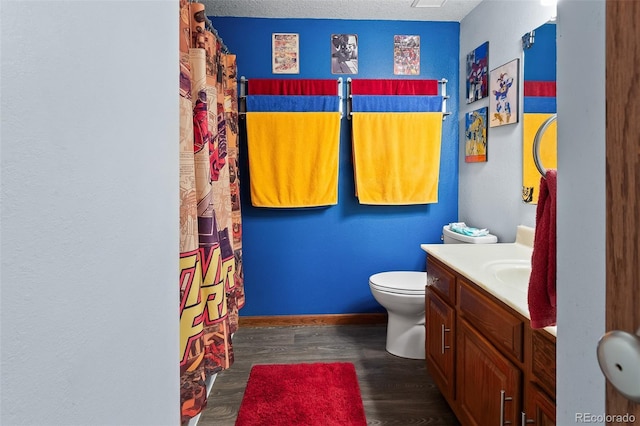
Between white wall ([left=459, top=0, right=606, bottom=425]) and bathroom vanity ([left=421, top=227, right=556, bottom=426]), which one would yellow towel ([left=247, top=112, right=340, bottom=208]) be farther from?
white wall ([left=459, top=0, right=606, bottom=425])

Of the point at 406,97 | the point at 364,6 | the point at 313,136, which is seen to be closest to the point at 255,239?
the point at 313,136

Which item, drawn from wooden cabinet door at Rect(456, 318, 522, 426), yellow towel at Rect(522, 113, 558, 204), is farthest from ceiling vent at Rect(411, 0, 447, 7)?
wooden cabinet door at Rect(456, 318, 522, 426)

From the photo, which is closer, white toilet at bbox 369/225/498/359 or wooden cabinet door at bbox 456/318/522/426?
wooden cabinet door at bbox 456/318/522/426

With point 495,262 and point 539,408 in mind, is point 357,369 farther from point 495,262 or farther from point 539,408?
point 539,408

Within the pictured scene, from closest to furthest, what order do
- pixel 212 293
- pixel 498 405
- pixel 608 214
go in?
pixel 608 214 → pixel 498 405 → pixel 212 293

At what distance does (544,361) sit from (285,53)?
2514 mm

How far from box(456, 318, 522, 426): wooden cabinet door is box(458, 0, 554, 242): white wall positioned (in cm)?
90

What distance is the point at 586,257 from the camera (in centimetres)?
48

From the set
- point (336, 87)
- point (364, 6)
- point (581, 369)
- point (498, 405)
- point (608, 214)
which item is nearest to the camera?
point (608, 214)

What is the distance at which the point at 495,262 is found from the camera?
160 centimetres

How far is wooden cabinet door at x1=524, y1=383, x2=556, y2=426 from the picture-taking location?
0.96m

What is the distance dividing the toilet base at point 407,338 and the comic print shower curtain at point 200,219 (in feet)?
3.47

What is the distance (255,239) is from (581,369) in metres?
2.44

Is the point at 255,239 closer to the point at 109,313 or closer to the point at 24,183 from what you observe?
the point at 109,313
